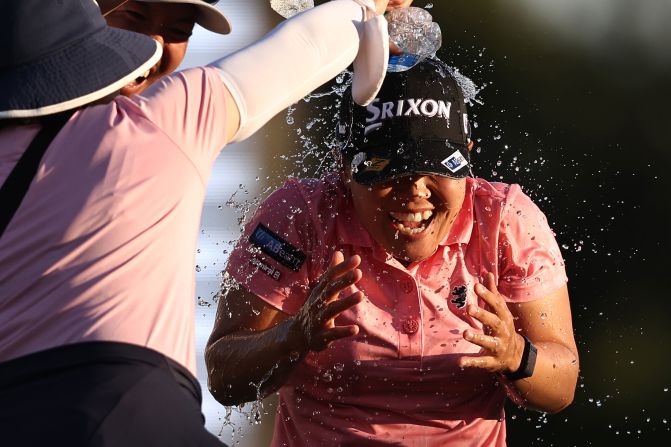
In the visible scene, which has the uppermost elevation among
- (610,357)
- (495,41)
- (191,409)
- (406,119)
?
(191,409)

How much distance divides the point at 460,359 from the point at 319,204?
A: 0.82 metres

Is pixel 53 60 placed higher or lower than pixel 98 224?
higher

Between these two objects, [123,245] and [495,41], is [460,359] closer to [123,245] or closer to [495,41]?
[123,245]

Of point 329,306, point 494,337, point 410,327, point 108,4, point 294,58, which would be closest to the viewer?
point 294,58

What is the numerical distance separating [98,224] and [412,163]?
1680 mm

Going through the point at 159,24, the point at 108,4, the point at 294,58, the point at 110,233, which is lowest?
the point at 159,24

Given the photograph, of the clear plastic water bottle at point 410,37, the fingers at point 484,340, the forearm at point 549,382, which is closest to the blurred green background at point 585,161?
the forearm at point 549,382

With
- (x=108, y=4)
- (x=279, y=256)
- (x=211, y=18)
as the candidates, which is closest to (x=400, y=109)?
(x=279, y=256)

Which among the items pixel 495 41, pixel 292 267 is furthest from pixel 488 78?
pixel 292 267

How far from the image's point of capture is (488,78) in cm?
600

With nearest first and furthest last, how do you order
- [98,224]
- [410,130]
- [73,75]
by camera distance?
[98,224] < [73,75] < [410,130]

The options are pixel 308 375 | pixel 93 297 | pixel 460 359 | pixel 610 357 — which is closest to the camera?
pixel 93 297

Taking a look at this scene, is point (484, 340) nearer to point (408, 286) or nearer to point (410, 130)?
point (408, 286)

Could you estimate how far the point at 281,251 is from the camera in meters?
3.91
